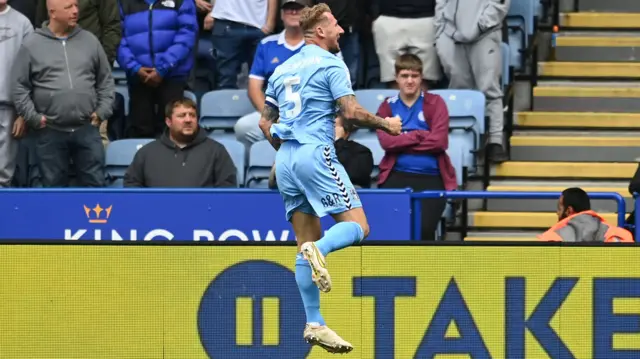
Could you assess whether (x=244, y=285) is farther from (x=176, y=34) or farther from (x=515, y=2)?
(x=515, y=2)

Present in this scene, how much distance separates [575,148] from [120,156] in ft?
13.0

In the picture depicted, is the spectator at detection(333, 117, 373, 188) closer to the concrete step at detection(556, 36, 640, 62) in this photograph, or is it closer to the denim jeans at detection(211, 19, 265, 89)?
the denim jeans at detection(211, 19, 265, 89)

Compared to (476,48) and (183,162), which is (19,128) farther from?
(476,48)

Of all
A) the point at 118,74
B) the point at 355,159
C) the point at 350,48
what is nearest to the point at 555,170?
the point at 350,48

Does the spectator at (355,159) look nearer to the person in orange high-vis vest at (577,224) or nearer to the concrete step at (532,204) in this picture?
the person in orange high-vis vest at (577,224)

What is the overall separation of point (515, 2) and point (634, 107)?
56.6 inches

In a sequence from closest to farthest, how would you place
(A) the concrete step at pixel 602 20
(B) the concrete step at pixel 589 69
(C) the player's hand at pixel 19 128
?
(C) the player's hand at pixel 19 128 → (B) the concrete step at pixel 589 69 → (A) the concrete step at pixel 602 20

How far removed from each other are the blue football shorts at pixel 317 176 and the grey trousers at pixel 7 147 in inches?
176

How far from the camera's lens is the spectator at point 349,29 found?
14.6 metres

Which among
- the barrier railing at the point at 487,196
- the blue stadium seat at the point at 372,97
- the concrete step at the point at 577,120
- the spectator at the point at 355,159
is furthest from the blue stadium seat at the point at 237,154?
the concrete step at the point at 577,120

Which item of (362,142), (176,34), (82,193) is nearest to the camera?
(82,193)

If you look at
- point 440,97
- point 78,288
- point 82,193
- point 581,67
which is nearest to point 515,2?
point 581,67

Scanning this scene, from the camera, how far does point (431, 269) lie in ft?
37.5

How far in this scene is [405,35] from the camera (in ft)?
48.1
